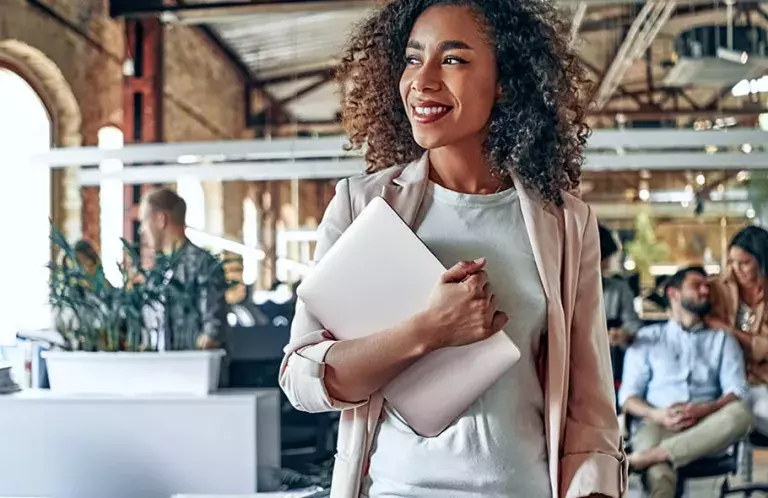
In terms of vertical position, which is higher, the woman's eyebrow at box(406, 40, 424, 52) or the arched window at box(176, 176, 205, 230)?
the arched window at box(176, 176, 205, 230)

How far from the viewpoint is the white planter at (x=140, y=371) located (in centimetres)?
284

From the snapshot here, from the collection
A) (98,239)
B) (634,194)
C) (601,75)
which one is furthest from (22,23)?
(634,194)

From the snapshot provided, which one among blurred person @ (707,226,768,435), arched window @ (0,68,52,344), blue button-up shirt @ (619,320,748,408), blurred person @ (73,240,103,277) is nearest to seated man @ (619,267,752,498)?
blue button-up shirt @ (619,320,748,408)

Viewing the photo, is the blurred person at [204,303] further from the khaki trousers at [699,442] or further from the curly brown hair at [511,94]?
the khaki trousers at [699,442]

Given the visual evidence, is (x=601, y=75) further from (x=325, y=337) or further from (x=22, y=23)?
(x=325, y=337)

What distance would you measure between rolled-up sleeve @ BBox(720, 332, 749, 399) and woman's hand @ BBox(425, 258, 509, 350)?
11.6ft

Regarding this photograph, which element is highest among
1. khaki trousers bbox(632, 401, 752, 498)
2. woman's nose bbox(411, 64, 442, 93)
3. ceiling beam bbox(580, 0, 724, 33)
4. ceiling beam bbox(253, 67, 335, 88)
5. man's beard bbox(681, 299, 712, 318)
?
ceiling beam bbox(580, 0, 724, 33)

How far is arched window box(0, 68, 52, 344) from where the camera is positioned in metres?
6.89

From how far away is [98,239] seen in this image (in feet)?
26.5

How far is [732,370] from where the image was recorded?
4172mm

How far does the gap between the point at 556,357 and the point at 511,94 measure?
12.3 inches

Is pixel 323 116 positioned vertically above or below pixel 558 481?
above

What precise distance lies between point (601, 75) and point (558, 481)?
1337 cm

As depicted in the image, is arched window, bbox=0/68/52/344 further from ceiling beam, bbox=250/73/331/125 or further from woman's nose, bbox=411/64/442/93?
ceiling beam, bbox=250/73/331/125
